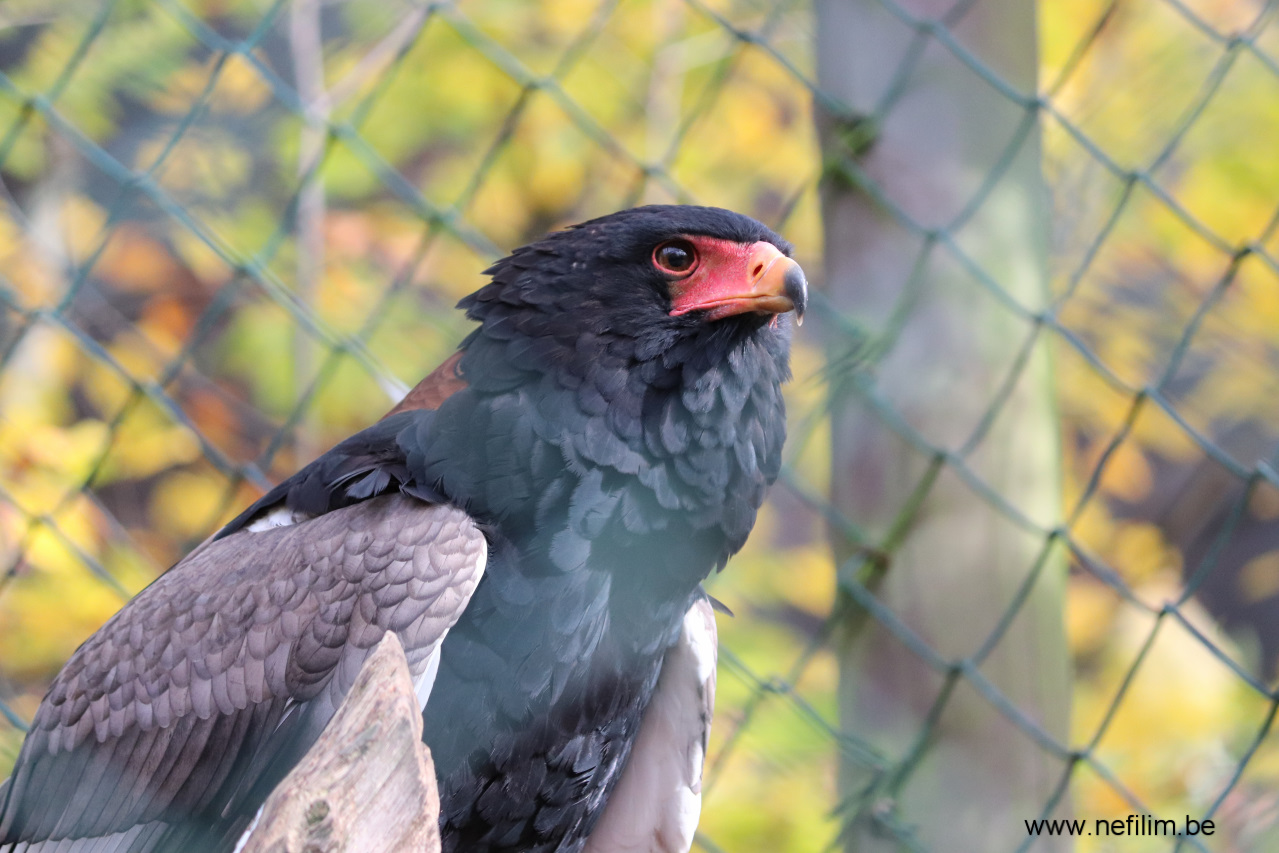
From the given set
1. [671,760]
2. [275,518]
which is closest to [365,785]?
[275,518]

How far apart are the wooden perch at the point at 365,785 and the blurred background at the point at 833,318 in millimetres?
1446

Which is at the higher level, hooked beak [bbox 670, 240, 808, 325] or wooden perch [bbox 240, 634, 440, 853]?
hooked beak [bbox 670, 240, 808, 325]

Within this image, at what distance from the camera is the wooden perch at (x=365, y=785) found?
1.19m

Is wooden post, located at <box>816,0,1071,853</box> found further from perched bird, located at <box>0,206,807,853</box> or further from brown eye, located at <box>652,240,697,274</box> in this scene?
brown eye, located at <box>652,240,697,274</box>

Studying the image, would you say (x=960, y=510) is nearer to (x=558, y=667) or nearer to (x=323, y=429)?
(x=558, y=667)

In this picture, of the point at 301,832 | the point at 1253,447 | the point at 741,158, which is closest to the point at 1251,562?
the point at 1253,447

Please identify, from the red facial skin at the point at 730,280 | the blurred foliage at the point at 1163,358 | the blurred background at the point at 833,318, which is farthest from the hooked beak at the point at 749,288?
the blurred foliage at the point at 1163,358

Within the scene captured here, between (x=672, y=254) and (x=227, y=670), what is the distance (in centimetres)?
98

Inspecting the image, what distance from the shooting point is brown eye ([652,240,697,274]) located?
197cm

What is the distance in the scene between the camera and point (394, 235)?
4.98 metres

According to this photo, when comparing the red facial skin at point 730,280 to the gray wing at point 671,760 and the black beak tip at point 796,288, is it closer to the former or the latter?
the black beak tip at point 796,288

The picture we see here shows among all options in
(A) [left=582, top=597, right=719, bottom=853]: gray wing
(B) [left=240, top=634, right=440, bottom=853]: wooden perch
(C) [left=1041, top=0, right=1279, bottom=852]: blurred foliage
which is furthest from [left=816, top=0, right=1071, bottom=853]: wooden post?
(B) [left=240, top=634, right=440, bottom=853]: wooden perch

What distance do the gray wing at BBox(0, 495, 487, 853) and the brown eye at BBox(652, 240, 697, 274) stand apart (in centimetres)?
54

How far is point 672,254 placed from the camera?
6.46 ft
